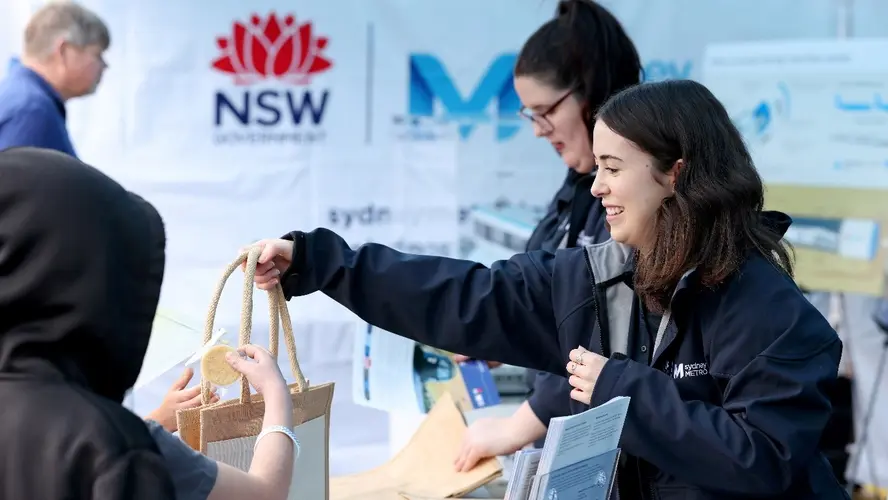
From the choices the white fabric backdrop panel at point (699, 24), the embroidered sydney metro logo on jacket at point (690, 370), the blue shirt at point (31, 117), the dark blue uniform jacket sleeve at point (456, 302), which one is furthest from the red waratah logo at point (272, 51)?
the embroidered sydney metro logo on jacket at point (690, 370)

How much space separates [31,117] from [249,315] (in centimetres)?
229

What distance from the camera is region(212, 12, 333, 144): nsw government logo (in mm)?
4227

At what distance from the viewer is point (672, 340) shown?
176cm

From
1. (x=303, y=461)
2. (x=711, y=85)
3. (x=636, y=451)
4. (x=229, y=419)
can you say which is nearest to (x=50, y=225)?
(x=229, y=419)

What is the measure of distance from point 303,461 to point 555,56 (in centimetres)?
119

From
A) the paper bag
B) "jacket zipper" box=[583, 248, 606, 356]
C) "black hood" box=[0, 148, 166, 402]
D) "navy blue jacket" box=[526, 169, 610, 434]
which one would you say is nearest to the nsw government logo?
"navy blue jacket" box=[526, 169, 610, 434]

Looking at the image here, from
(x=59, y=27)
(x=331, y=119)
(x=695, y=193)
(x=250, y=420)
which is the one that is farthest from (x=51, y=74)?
(x=695, y=193)

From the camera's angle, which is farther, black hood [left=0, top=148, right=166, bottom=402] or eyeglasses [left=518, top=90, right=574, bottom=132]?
eyeglasses [left=518, top=90, right=574, bottom=132]

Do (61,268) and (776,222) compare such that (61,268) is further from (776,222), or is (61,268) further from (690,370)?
(776,222)

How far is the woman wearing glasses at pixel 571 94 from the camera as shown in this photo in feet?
8.00

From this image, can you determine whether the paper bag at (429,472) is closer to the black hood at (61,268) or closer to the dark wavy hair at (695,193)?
the dark wavy hair at (695,193)

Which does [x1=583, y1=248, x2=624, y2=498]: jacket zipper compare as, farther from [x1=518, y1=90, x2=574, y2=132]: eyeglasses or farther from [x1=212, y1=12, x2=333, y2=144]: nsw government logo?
[x1=212, y1=12, x2=333, y2=144]: nsw government logo

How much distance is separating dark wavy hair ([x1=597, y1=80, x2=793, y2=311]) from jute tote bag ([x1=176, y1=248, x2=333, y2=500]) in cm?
61

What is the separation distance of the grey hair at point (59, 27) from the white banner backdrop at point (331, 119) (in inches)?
8.8
